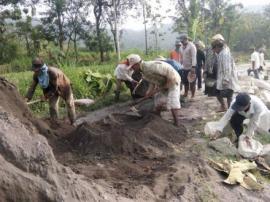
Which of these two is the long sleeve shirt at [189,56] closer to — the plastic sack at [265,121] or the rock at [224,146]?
the plastic sack at [265,121]

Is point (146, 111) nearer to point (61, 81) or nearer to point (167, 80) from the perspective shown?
point (167, 80)

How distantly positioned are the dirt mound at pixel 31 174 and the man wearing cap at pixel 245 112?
2.77 m

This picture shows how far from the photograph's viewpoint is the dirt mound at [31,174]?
3.84 m

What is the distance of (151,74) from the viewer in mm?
7805

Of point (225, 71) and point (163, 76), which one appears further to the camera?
point (225, 71)

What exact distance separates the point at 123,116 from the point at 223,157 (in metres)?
2.58

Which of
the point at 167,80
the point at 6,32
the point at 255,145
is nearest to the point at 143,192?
the point at 255,145

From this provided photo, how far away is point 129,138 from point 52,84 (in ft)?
5.68

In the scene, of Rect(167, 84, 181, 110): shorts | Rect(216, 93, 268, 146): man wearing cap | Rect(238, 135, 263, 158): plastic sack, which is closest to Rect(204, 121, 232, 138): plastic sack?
Rect(216, 93, 268, 146): man wearing cap

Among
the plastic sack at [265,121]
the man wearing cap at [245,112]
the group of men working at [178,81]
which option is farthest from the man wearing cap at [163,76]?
the plastic sack at [265,121]

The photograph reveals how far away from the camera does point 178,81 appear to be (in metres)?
7.91

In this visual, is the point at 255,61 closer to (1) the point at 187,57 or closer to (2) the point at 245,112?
(1) the point at 187,57

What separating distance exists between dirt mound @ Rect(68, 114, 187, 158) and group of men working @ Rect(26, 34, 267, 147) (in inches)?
20.8

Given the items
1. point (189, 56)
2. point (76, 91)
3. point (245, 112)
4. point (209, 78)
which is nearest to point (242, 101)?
point (245, 112)
